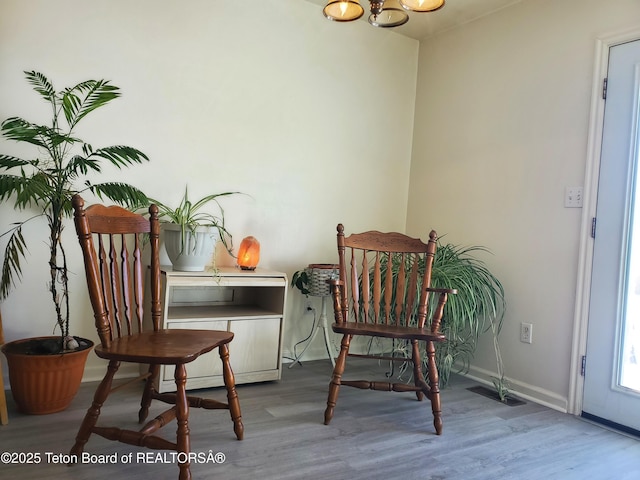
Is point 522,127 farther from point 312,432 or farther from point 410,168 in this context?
point 312,432

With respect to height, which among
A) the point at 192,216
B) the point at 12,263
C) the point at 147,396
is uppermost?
the point at 192,216

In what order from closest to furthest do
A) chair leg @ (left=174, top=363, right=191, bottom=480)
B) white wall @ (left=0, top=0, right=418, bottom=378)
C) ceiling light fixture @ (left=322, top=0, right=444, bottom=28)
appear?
chair leg @ (left=174, top=363, right=191, bottom=480) → ceiling light fixture @ (left=322, top=0, right=444, bottom=28) → white wall @ (left=0, top=0, right=418, bottom=378)

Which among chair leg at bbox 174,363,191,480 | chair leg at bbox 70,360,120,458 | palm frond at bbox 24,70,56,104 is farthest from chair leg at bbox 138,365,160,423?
palm frond at bbox 24,70,56,104

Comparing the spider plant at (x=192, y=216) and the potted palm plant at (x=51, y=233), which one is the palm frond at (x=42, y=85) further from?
the spider plant at (x=192, y=216)

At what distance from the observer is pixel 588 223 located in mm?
2533

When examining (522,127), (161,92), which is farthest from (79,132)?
(522,127)

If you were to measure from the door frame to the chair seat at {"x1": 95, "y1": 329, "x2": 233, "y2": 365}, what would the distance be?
183 cm

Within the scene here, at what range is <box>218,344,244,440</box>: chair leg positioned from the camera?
190cm

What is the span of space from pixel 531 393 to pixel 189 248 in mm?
2062

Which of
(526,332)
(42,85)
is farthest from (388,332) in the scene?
(42,85)

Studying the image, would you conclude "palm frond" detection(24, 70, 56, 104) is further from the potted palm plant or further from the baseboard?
the baseboard

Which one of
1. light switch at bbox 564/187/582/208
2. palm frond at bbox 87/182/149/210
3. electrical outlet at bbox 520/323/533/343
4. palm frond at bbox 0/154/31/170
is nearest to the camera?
palm frond at bbox 0/154/31/170

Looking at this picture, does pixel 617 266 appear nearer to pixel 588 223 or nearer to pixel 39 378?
pixel 588 223

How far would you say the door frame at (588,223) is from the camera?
2523 mm
